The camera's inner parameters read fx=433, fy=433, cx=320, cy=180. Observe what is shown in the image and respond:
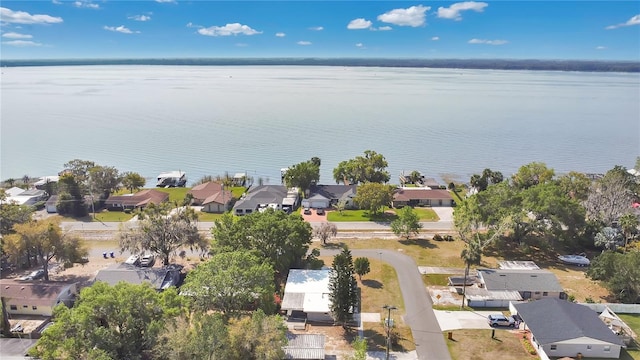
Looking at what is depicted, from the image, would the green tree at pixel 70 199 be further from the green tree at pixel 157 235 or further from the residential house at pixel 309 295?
the residential house at pixel 309 295

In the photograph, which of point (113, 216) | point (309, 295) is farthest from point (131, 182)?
point (309, 295)

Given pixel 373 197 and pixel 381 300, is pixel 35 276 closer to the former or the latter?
pixel 381 300

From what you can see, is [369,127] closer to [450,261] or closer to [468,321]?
[450,261]

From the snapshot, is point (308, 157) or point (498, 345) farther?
point (308, 157)

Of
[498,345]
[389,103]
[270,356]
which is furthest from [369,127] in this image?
[270,356]

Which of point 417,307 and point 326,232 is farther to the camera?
point 326,232

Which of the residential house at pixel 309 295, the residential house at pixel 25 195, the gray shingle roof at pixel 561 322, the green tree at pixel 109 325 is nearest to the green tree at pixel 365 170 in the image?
the residential house at pixel 309 295

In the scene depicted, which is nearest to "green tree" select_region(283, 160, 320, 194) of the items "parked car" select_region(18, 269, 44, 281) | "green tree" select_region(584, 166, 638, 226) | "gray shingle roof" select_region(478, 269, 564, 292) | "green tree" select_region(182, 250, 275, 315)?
"gray shingle roof" select_region(478, 269, 564, 292)
